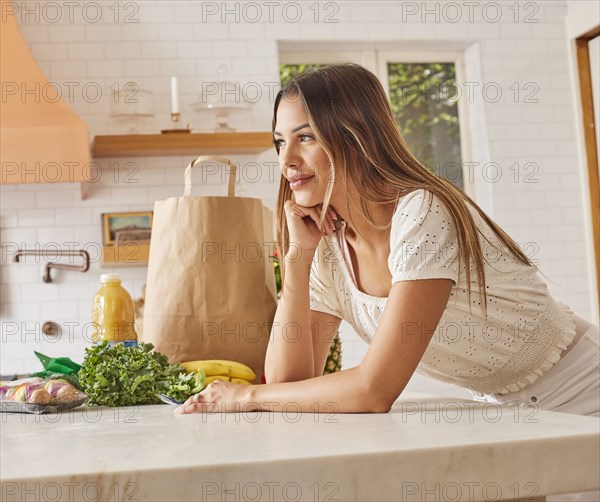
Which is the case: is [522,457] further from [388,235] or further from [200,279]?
[200,279]

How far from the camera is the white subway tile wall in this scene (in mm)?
4180

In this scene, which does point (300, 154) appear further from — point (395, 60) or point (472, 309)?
point (395, 60)

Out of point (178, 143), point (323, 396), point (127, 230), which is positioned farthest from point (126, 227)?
point (323, 396)

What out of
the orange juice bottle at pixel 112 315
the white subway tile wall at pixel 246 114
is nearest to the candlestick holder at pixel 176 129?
the white subway tile wall at pixel 246 114

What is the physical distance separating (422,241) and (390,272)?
0.23 meters

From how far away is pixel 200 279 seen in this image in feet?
5.68

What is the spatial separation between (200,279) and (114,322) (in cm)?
23

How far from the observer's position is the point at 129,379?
141 cm

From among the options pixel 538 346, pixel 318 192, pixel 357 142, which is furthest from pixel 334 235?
pixel 538 346

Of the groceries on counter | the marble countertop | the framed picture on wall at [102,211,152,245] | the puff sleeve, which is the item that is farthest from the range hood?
the marble countertop

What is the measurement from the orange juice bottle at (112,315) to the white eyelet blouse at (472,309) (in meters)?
0.46

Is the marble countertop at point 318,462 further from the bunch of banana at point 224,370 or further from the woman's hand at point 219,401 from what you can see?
the bunch of banana at point 224,370

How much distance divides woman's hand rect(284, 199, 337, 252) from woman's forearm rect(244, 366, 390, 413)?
44cm

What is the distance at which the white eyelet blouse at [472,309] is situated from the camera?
135cm
